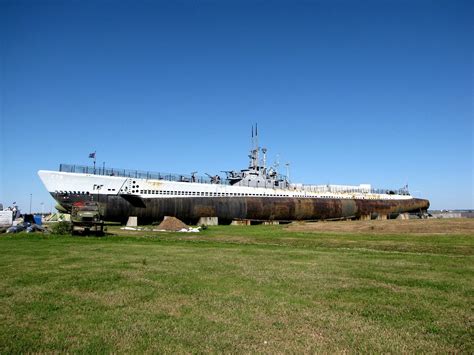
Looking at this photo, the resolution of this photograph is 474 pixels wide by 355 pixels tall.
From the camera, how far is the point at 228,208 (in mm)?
43219

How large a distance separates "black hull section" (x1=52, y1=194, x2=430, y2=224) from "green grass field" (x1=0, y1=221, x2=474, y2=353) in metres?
23.4

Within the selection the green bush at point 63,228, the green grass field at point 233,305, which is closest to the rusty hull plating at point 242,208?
the green bush at point 63,228

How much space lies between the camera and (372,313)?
688 cm

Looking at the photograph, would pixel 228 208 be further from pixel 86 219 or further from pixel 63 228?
pixel 63 228

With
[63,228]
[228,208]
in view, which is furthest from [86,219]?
[228,208]

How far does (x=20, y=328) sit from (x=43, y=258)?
7925 millimetres

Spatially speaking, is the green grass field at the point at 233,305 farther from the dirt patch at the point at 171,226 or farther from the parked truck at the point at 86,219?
the dirt patch at the point at 171,226

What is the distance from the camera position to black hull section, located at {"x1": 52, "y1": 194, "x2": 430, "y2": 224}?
3734cm

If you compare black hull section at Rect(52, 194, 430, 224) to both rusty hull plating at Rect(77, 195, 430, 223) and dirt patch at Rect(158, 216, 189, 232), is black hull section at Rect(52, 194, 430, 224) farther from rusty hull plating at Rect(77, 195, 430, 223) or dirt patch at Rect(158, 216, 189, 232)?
dirt patch at Rect(158, 216, 189, 232)

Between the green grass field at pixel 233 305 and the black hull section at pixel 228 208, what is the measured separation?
23.4m

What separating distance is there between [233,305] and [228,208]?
36035 millimetres

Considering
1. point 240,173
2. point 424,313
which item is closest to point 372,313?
point 424,313

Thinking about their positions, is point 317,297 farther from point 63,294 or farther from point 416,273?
point 63,294

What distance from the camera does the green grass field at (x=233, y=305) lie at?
5.45 meters
